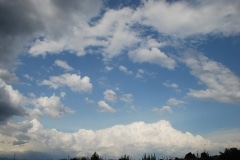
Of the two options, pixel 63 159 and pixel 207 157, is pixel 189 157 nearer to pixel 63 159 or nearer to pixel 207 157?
pixel 207 157

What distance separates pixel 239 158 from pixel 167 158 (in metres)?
13.1

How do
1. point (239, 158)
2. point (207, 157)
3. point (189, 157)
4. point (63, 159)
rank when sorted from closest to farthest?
point (239, 158) → point (207, 157) → point (189, 157) → point (63, 159)

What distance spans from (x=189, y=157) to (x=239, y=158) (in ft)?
34.9

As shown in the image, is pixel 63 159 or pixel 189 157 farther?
pixel 63 159

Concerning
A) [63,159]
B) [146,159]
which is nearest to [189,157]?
[146,159]

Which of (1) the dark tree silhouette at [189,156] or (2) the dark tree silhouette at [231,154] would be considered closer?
(2) the dark tree silhouette at [231,154]

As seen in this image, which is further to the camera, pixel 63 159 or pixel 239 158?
pixel 63 159

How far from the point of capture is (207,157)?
4503cm

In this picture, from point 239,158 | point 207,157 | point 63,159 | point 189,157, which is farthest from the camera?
point 63,159

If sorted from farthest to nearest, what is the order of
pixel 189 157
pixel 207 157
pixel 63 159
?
pixel 63 159, pixel 189 157, pixel 207 157

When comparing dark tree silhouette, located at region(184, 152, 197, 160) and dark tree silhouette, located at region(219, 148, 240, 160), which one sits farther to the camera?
dark tree silhouette, located at region(184, 152, 197, 160)

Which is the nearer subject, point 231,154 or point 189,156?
point 231,154

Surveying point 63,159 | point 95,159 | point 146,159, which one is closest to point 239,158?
point 146,159

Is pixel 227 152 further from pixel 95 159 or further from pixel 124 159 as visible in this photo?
pixel 95 159
